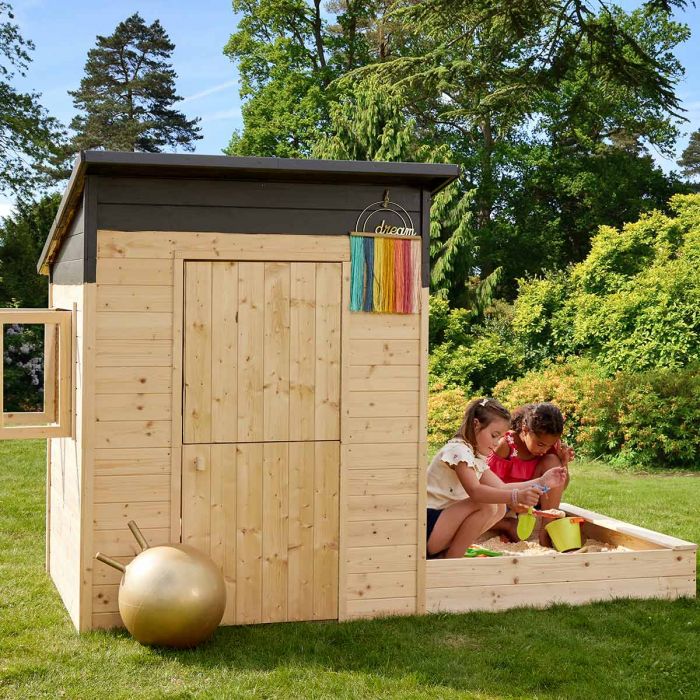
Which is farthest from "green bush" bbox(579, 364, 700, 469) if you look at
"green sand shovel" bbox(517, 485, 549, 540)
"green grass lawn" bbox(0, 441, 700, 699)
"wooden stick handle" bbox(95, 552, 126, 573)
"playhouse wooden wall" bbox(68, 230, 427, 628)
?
"wooden stick handle" bbox(95, 552, 126, 573)

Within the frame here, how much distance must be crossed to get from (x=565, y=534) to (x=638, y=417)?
6820 millimetres

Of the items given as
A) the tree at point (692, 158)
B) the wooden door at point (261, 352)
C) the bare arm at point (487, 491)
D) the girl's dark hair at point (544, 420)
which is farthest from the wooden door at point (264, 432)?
the tree at point (692, 158)

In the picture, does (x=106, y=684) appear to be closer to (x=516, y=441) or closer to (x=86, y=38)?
(x=516, y=441)

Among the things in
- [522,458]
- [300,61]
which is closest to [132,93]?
[300,61]

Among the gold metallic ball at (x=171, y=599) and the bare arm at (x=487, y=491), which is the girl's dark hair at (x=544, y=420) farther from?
the gold metallic ball at (x=171, y=599)

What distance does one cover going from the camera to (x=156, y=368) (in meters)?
5.54

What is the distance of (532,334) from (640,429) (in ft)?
17.1

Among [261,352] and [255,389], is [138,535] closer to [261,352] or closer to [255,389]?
[255,389]

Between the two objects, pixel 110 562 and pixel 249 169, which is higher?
pixel 249 169

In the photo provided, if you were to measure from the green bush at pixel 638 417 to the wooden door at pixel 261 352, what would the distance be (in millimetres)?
8438

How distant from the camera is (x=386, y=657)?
5.10 meters

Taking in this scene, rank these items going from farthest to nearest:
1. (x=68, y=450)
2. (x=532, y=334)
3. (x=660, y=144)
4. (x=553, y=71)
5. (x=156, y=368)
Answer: (x=660, y=144) < (x=532, y=334) < (x=553, y=71) < (x=68, y=450) < (x=156, y=368)

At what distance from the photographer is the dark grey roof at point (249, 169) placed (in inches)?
207

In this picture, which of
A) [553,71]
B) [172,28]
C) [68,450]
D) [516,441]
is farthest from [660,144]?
[68,450]
